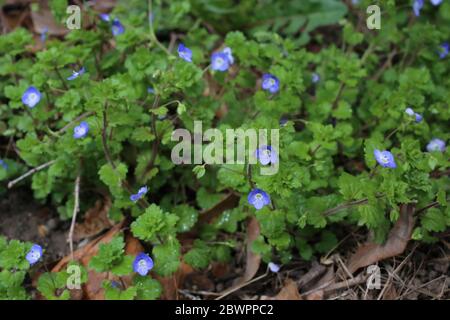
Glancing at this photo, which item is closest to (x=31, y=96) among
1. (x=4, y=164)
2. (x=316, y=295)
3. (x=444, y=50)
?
(x=4, y=164)

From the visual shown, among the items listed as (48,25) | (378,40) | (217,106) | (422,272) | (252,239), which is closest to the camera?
(422,272)

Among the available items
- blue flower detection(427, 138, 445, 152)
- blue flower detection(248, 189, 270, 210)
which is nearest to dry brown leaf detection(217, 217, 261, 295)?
blue flower detection(248, 189, 270, 210)

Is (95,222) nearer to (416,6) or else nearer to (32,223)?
(32,223)

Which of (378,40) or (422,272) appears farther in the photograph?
(378,40)

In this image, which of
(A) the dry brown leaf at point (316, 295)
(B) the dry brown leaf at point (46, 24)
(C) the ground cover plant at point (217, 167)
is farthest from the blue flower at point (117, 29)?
(A) the dry brown leaf at point (316, 295)
